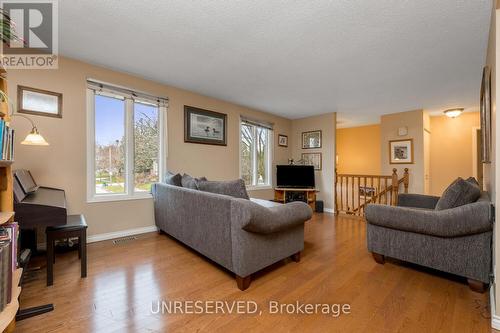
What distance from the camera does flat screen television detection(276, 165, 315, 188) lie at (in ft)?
17.3

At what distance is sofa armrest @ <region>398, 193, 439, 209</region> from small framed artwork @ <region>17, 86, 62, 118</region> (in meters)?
4.86

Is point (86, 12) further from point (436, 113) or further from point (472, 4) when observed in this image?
point (436, 113)

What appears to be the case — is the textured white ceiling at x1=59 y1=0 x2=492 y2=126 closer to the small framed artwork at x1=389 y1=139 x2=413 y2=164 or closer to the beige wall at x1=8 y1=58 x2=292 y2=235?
the beige wall at x1=8 y1=58 x2=292 y2=235

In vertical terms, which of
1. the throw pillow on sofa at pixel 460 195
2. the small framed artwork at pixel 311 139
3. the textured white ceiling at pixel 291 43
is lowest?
the throw pillow on sofa at pixel 460 195

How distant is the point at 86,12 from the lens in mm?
1946

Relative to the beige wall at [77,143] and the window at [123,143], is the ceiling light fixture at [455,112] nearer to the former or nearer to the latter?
the beige wall at [77,143]

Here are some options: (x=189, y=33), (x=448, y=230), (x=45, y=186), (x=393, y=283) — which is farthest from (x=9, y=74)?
(x=448, y=230)

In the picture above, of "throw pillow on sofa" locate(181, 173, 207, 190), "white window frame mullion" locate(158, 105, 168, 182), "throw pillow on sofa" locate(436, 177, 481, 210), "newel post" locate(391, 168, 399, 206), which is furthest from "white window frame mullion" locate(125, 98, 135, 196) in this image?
"newel post" locate(391, 168, 399, 206)

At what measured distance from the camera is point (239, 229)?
188cm

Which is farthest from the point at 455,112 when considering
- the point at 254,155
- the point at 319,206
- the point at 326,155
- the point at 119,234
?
the point at 119,234

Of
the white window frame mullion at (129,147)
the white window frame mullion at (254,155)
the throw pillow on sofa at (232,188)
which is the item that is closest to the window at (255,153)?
the white window frame mullion at (254,155)

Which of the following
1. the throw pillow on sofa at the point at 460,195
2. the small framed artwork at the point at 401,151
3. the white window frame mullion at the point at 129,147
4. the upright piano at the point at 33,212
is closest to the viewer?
the upright piano at the point at 33,212

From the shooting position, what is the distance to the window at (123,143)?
10.0ft

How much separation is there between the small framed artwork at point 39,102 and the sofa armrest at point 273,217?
2.60 metres
